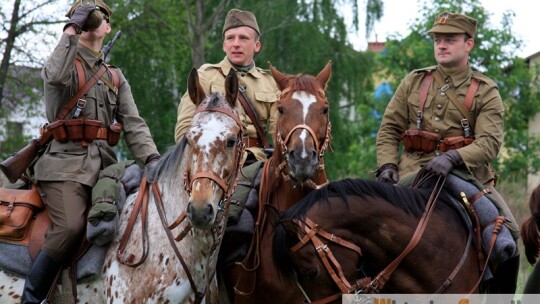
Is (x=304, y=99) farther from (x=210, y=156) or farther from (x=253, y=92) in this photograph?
(x=210, y=156)

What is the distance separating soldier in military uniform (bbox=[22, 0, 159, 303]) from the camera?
279 inches

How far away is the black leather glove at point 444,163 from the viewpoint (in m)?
7.67

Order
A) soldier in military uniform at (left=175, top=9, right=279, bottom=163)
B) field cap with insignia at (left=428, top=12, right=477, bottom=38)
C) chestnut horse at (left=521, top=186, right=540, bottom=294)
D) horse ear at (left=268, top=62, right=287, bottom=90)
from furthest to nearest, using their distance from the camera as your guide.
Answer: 1. field cap with insignia at (left=428, top=12, right=477, bottom=38)
2. soldier in military uniform at (left=175, top=9, right=279, bottom=163)
3. chestnut horse at (left=521, top=186, right=540, bottom=294)
4. horse ear at (left=268, top=62, right=287, bottom=90)

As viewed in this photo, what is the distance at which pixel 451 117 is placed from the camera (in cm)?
823

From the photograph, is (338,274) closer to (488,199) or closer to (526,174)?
(488,199)

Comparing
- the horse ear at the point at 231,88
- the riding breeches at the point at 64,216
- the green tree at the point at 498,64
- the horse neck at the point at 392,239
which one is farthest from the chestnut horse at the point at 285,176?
the green tree at the point at 498,64

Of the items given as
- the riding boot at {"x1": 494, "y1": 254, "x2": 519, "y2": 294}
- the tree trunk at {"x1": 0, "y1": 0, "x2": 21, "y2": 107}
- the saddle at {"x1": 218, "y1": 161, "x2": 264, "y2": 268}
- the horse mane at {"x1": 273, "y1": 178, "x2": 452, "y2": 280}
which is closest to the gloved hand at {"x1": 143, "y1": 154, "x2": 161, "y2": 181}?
the saddle at {"x1": 218, "y1": 161, "x2": 264, "y2": 268}

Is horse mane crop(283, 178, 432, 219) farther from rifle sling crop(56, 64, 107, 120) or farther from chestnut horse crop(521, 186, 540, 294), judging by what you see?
rifle sling crop(56, 64, 107, 120)

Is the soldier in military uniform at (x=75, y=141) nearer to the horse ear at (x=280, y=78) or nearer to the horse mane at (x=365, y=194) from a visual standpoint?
the horse ear at (x=280, y=78)

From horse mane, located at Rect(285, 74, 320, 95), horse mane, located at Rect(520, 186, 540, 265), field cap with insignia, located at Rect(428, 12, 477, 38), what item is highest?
field cap with insignia, located at Rect(428, 12, 477, 38)

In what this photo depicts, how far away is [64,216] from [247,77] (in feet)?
7.57

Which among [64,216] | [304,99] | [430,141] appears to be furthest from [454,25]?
[64,216]

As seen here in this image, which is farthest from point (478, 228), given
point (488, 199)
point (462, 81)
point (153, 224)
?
point (153, 224)

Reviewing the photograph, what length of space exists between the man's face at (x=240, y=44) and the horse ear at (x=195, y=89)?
1640 millimetres
